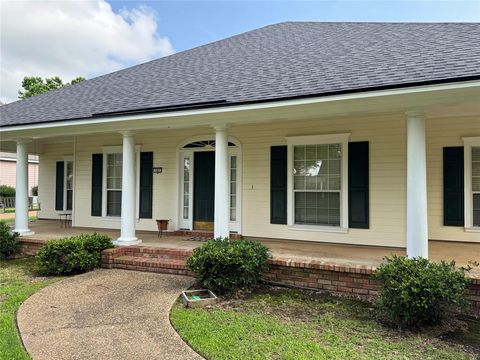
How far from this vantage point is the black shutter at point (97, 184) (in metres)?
10.2

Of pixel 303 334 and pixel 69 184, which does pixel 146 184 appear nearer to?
pixel 69 184

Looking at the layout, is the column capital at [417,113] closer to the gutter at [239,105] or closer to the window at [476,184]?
the gutter at [239,105]

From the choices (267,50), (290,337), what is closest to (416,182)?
(290,337)

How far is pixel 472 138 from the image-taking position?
6879 mm

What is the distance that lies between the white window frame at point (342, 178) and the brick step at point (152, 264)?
8.82 ft

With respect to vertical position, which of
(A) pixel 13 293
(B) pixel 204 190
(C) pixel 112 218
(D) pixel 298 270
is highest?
(B) pixel 204 190

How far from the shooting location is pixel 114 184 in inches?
397

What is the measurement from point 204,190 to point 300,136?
9.25 feet

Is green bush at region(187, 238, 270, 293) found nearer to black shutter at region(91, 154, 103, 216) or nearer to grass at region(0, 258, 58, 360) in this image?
grass at region(0, 258, 58, 360)

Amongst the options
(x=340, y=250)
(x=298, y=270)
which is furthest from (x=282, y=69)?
(x=298, y=270)

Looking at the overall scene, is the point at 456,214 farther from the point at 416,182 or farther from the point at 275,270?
the point at 275,270

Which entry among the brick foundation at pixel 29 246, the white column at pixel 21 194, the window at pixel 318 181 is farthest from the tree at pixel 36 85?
the window at pixel 318 181

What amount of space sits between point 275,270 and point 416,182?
2.63 metres

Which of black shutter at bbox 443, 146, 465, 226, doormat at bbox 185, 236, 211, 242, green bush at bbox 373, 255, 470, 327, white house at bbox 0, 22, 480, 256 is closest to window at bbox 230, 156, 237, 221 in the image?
white house at bbox 0, 22, 480, 256
